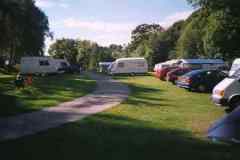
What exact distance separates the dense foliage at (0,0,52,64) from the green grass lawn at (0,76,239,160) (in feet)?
109

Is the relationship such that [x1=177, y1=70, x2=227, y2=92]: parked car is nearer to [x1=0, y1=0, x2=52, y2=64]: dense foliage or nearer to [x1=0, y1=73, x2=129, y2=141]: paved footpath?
[x1=0, y1=73, x2=129, y2=141]: paved footpath

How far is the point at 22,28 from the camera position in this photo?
2318 inches

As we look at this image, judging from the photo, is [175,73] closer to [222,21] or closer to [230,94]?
[222,21]

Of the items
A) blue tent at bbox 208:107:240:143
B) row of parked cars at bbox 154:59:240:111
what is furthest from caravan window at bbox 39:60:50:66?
blue tent at bbox 208:107:240:143

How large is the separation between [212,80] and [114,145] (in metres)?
17.2

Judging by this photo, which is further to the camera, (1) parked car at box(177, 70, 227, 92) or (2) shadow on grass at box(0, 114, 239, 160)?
(1) parked car at box(177, 70, 227, 92)

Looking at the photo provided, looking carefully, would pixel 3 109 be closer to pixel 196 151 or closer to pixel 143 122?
pixel 143 122

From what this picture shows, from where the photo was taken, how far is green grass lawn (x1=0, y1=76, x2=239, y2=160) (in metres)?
8.09

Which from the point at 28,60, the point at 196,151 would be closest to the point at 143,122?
the point at 196,151

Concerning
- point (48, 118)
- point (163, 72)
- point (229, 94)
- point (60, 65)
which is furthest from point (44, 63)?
point (48, 118)

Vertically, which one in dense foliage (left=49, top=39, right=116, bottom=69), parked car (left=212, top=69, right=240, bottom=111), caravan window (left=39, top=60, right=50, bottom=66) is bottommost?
parked car (left=212, top=69, right=240, bottom=111)

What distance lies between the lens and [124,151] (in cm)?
841

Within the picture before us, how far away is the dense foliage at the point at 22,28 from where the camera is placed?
45656 mm

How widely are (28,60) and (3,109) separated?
36604 millimetres
